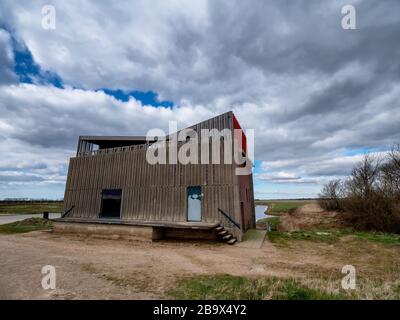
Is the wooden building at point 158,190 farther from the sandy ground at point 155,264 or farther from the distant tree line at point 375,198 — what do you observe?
the distant tree line at point 375,198

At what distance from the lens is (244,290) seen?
4.88 metres

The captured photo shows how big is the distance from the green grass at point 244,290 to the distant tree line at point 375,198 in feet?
43.6

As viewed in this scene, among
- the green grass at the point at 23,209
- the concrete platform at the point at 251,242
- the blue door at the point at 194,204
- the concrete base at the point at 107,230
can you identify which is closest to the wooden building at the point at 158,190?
the blue door at the point at 194,204

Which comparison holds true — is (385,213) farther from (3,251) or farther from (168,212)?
(3,251)

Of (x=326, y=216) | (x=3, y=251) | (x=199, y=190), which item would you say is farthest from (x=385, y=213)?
(x=3, y=251)

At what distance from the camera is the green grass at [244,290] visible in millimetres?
4539

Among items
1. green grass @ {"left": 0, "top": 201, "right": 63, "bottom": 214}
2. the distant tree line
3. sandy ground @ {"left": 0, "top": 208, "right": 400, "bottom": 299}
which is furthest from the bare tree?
green grass @ {"left": 0, "top": 201, "right": 63, "bottom": 214}

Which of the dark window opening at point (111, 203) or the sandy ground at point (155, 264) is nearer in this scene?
the sandy ground at point (155, 264)

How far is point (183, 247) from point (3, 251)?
7.17m

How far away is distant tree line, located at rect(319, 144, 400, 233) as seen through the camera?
15.0 meters

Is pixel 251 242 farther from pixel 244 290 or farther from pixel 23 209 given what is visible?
pixel 23 209

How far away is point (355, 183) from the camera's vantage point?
20922 millimetres

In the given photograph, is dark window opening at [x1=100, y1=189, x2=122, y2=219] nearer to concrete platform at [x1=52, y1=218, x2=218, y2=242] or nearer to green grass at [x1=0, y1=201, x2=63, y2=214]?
concrete platform at [x1=52, y1=218, x2=218, y2=242]

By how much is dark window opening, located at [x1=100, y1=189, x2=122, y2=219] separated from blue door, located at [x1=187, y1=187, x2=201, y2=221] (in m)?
5.22
